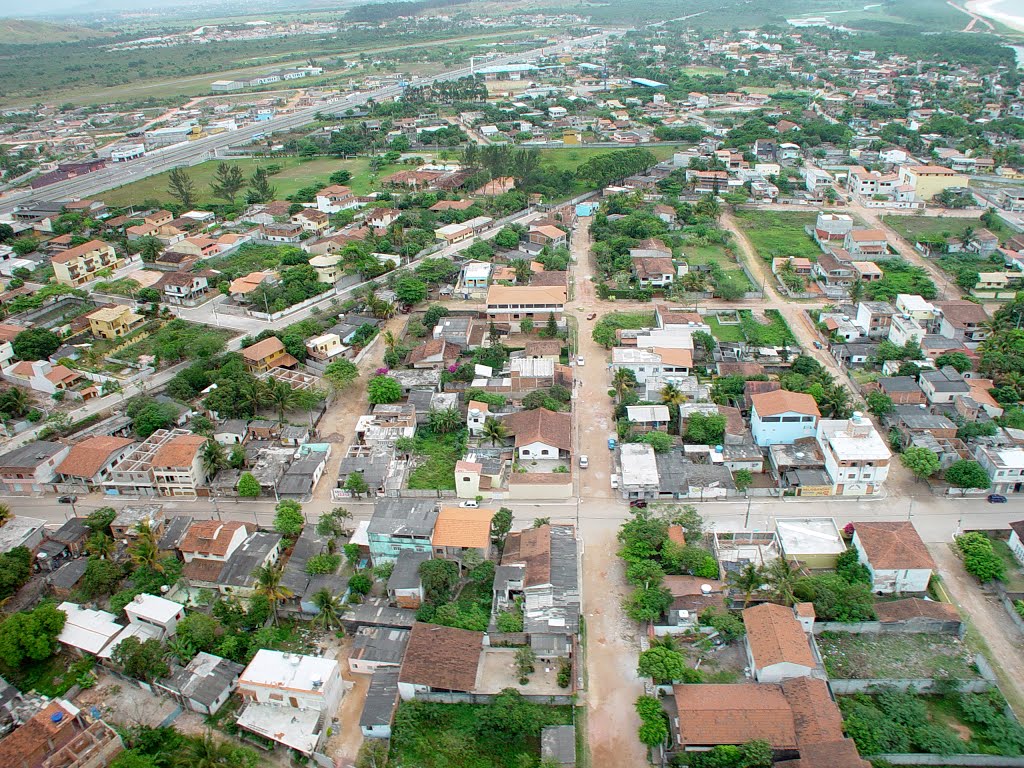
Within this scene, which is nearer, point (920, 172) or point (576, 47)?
point (920, 172)

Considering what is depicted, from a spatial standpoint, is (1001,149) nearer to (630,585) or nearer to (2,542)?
(630,585)

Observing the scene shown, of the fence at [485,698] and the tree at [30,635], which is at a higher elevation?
the tree at [30,635]

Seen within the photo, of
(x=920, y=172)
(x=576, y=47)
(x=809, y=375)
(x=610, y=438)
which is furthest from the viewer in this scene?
(x=576, y=47)

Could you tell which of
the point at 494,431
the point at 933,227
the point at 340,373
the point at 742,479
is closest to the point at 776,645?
the point at 742,479

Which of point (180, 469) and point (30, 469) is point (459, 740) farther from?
point (30, 469)

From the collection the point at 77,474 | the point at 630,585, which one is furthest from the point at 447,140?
the point at 630,585

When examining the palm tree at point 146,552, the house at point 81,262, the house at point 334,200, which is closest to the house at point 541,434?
the palm tree at point 146,552

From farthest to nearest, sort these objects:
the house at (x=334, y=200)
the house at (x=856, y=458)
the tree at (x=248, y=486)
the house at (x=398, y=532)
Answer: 1. the house at (x=334, y=200)
2. the tree at (x=248, y=486)
3. the house at (x=856, y=458)
4. the house at (x=398, y=532)

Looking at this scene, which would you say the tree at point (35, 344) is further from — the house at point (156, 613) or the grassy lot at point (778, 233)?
the grassy lot at point (778, 233)
